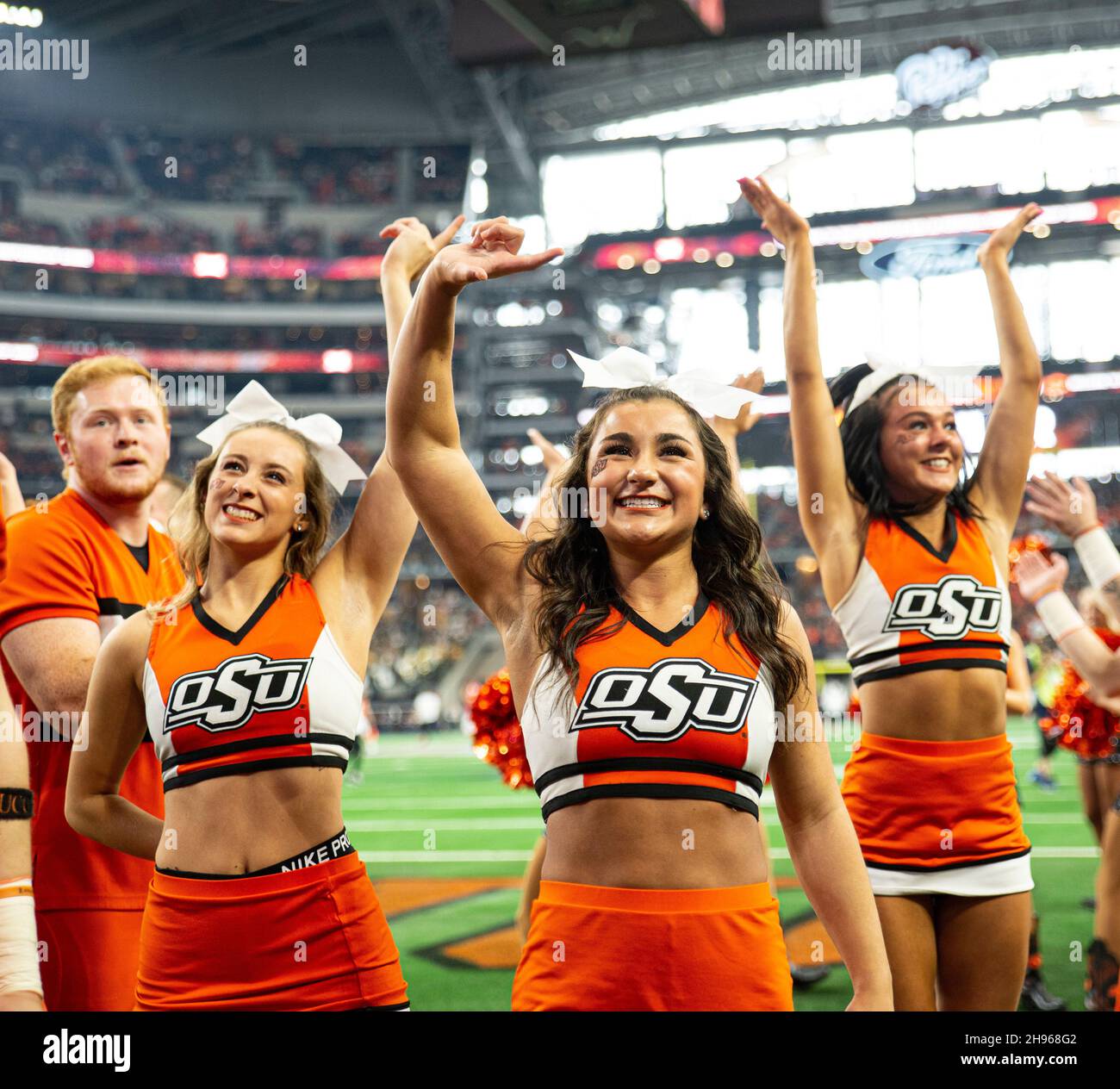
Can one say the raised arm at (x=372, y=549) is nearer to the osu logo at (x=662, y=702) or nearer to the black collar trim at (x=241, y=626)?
the black collar trim at (x=241, y=626)

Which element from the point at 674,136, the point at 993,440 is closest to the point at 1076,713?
Result: the point at 993,440

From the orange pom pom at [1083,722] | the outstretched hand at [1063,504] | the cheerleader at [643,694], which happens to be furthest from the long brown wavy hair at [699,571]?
the orange pom pom at [1083,722]

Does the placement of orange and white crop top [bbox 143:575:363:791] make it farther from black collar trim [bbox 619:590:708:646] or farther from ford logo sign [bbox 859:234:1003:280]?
ford logo sign [bbox 859:234:1003:280]

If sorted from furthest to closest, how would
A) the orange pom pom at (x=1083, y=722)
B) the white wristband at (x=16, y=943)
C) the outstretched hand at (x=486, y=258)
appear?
the orange pom pom at (x=1083, y=722) → the outstretched hand at (x=486, y=258) → the white wristband at (x=16, y=943)

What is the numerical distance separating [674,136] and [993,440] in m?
33.6

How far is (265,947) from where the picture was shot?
1902mm

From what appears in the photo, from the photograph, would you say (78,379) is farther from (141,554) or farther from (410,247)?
(410,247)

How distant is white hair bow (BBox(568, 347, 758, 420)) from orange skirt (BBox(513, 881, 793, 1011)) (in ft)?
2.70

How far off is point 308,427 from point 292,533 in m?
0.24

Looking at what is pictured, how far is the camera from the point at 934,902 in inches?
94.3

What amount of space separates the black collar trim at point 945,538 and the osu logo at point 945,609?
6cm

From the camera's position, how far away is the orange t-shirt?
7.48 ft

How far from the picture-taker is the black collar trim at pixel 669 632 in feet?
5.68

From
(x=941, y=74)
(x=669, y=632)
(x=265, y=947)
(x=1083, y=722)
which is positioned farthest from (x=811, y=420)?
(x=941, y=74)
